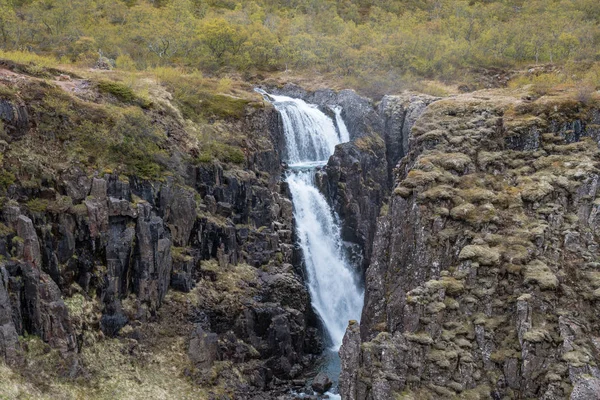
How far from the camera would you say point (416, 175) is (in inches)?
1067

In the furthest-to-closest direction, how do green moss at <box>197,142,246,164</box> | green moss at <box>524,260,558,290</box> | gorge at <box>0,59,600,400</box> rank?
1. green moss at <box>197,142,246,164</box>
2. green moss at <box>524,260,558,290</box>
3. gorge at <box>0,59,600,400</box>

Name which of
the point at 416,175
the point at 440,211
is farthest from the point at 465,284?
the point at 416,175

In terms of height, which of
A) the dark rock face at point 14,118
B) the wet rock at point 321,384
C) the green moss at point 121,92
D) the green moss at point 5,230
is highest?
the green moss at point 121,92

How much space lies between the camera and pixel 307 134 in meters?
43.6

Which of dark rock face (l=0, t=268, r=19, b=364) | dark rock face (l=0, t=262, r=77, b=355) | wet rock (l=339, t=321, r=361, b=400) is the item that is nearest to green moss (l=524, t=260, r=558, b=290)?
wet rock (l=339, t=321, r=361, b=400)

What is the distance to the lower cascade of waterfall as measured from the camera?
3566 centimetres

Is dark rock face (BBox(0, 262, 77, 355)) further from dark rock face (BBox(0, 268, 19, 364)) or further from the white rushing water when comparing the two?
the white rushing water

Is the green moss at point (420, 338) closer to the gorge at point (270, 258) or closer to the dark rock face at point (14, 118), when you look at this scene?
the gorge at point (270, 258)

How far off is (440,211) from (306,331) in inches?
510

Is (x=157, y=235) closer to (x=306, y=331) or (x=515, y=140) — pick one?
(x=306, y=331)

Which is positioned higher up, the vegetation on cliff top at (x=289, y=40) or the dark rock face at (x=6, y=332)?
the vegetation on cliff top at (x=289, y=40)

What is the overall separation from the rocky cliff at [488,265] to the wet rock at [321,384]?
390 cm

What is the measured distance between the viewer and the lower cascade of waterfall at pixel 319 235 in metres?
35.7

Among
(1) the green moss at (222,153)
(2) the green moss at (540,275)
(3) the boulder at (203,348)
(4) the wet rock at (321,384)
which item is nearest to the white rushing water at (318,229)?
(4) the wet rock at (321,384)
